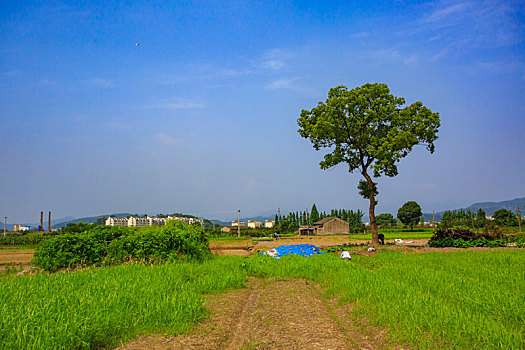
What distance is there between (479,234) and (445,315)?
62.9 feet

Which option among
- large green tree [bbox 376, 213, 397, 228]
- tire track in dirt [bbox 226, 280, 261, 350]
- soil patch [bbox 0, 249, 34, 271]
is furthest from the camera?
large green tree [bbox 376, 213, 397, 228]

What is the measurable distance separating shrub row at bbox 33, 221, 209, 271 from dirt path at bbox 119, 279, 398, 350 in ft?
17.8

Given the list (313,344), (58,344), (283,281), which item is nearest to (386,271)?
(283,281)

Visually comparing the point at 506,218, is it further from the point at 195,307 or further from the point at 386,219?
the point at 195,307

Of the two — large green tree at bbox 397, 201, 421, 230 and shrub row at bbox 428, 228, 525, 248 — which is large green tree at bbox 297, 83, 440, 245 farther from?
large green tree at bbox 397, 201, 421, 230

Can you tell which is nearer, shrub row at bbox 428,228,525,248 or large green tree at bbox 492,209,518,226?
shrub row at bbox 428,228,525,248

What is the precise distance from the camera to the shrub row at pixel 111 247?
1148 cm

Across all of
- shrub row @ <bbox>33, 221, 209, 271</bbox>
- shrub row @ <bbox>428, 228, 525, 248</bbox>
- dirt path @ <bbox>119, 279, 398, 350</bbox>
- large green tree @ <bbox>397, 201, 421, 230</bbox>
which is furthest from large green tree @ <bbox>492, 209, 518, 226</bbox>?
dirt path @ <bbox>119, 279, 398, 350</bbox>

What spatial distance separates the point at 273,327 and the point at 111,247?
8695 millimetres

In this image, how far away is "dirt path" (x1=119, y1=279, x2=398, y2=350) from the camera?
16.2ft

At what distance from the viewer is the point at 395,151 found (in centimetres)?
2088

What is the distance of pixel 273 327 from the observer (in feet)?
18.9

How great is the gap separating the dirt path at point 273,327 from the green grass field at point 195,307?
0.29m

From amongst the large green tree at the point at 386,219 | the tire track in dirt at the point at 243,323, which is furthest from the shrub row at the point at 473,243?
the large green tree at the point at 386,219
